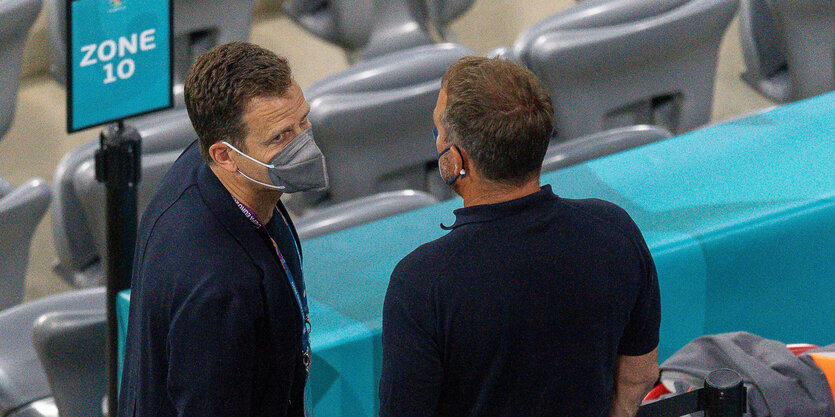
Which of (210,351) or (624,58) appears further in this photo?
(624,58)

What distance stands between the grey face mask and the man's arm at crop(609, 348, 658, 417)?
19.7 inches

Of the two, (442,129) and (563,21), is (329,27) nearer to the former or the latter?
(563,21)

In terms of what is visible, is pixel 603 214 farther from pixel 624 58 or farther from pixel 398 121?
pixel 624 58

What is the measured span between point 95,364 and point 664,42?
1.87 m

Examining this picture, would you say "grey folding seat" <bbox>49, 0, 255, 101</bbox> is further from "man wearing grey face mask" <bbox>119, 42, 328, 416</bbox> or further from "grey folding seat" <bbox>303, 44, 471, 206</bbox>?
"man wearing grey face mask" <bbox>119, 42, 328, 416</bbox>

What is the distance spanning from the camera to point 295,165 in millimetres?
1457

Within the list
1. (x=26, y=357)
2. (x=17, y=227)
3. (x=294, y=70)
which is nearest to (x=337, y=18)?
(x=294, y=70)

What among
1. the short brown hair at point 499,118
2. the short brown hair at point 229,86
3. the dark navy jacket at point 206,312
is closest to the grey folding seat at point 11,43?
the dark navy jacket at point 206,312

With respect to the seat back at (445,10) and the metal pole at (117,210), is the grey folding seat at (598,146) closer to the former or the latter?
the metal pole at (117,210)

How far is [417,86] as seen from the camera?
279 cm

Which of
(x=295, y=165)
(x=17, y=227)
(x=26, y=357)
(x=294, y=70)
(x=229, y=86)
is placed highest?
(x=229, y=86)

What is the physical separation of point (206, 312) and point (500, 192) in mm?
392

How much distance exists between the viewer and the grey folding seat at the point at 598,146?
2.62m

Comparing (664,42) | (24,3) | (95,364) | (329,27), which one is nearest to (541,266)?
(95,364)
